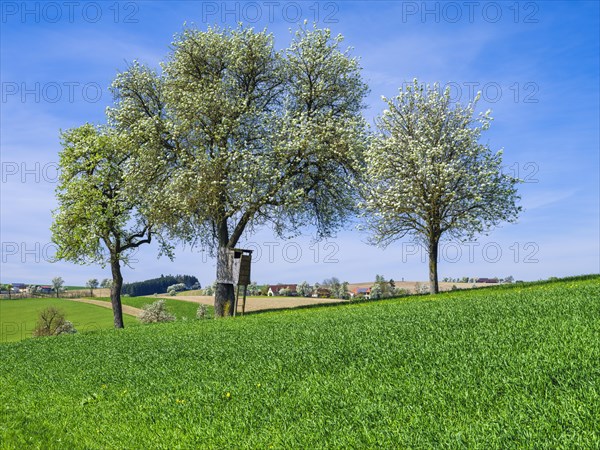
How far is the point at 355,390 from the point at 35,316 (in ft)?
265

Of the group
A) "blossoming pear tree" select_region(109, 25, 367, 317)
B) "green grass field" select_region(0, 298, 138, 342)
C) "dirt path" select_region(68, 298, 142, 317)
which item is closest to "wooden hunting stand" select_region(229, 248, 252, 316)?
"blossoming pear tree" select_region(109, 25, 367, 317)

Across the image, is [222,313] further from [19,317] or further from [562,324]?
[19,317]

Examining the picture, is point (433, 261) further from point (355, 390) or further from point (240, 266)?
point (355, 390)

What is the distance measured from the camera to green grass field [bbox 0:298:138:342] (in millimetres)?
67000

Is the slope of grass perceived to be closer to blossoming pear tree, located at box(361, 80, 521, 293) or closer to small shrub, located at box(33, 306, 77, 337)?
small shrub, located at box(33, 306, 77, 337)

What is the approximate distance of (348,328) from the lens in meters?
15.7

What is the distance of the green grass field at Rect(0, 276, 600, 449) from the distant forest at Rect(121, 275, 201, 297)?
5561 inches

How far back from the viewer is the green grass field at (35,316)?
220ft

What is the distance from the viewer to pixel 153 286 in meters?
159

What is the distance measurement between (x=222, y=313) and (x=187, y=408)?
24.5 m

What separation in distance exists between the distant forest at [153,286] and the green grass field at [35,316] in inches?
2264

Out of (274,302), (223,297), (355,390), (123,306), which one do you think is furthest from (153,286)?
(355,390)

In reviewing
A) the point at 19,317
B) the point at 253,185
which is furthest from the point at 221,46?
the point at 19,317

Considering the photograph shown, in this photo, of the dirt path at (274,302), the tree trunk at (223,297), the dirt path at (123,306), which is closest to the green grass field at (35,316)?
the dirt path at (123,306)
